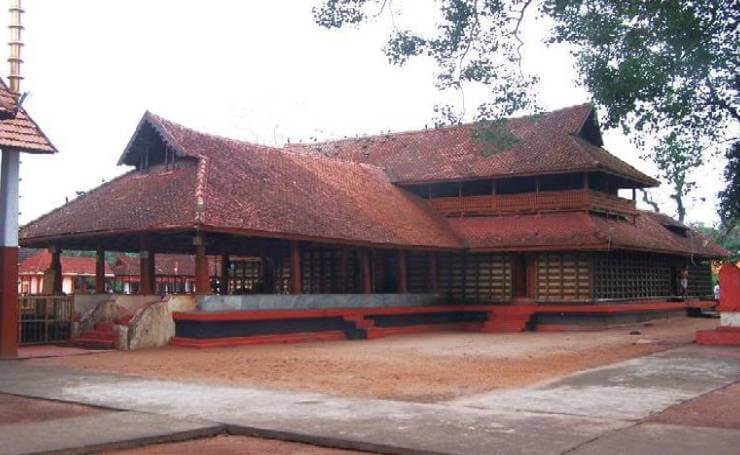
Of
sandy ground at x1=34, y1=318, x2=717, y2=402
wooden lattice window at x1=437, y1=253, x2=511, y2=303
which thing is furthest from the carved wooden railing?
sandy ground at x1=34, y1=318, x2=717, y2=402

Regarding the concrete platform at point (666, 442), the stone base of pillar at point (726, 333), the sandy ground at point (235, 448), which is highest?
the stone base of pillar at point (726, 333)

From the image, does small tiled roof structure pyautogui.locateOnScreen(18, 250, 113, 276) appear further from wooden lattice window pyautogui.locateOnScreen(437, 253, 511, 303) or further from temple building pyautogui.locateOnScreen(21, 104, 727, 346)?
wooden lattice window pyautogui.locateOnScreen(437, 253, 511, 303)

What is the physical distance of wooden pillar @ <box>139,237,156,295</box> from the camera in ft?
66.6

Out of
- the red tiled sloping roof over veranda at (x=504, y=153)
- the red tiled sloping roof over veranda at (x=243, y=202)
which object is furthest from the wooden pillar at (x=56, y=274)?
the red tiled sloping roof over veranda at (x=504, y=153)

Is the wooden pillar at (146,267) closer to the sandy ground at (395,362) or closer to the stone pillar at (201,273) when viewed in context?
the stone pillar at (201,273)

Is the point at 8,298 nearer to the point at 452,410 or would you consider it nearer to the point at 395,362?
the point at 395,362

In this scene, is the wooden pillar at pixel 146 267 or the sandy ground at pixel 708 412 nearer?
the sandy ground at pixel 708 412

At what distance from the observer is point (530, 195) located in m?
27.1

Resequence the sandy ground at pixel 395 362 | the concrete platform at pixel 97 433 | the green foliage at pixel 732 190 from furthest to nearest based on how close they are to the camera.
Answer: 1. the green foliage at pixel 732 190
2. the sandy ground at pixel 395 362
3. the concrete platform at pixel 97 433

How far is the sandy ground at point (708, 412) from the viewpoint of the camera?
770cm

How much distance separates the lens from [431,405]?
29.5 ft

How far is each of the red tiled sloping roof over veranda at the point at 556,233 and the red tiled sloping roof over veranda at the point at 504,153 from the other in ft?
5.36

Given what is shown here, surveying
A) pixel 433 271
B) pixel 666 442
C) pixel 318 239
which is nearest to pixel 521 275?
pixel 433 271

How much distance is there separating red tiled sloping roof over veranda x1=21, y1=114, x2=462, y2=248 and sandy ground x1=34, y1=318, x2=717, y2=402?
3.23 meters
